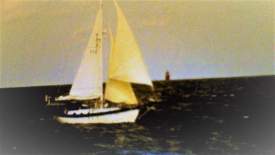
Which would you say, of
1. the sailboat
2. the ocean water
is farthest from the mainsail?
the ocean water

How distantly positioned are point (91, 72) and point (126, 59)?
302 millimetres

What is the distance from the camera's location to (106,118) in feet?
11.6

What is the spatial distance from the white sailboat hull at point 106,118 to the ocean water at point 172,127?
5cm

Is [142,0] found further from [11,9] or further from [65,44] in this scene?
[11,9]

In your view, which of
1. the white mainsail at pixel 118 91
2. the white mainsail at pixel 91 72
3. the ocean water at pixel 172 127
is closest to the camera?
the ocean water at pixel 172 127

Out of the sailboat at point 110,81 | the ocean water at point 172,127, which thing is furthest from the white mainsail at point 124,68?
the ocean water at point 172,127

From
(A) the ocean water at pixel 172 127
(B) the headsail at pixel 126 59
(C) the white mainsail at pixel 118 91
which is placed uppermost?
(B) the headsail at pixel 126 59

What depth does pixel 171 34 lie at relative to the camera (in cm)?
332

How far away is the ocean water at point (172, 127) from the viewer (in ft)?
10.7

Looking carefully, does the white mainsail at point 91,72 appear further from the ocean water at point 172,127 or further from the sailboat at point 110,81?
the ocean water at point 172,127

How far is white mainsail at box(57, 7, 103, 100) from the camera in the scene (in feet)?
11.0

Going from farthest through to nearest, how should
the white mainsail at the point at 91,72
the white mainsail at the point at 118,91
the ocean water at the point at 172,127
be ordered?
the white mainsail at the point at 118,91 < the white mainsail at the point at 91,72 < the ocean water at the point at 172,127

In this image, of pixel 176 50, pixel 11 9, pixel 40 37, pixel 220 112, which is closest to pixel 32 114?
pixel 40 37

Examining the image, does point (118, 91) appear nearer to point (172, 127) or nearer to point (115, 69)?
point (115, 69)
